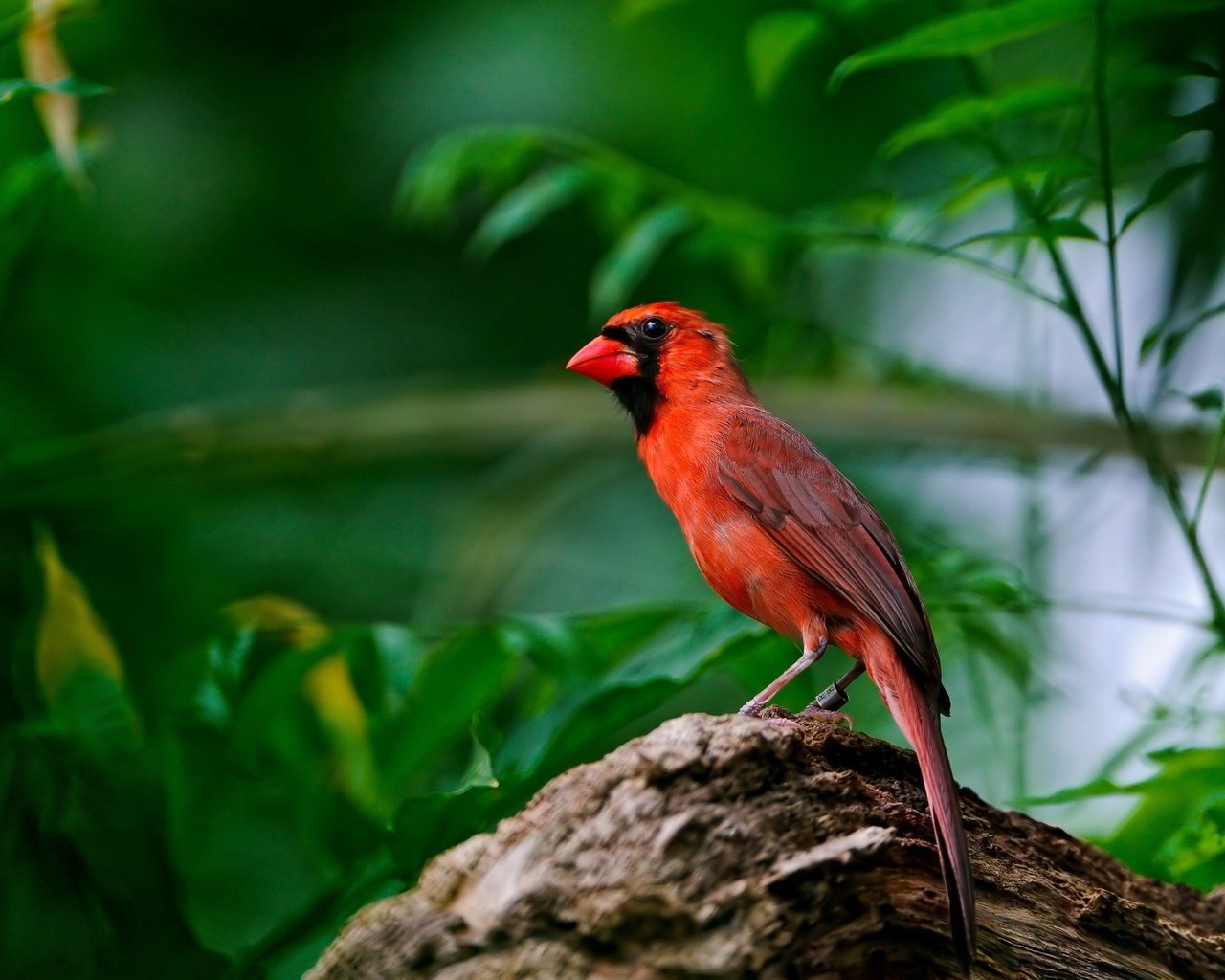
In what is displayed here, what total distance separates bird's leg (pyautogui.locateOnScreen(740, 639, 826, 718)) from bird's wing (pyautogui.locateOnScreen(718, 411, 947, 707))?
0.14 meters

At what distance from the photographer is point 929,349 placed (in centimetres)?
→ 629

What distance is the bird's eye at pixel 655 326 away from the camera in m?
3.84

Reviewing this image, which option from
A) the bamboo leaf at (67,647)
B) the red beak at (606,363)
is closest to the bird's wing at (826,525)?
the red beak at (606,363)

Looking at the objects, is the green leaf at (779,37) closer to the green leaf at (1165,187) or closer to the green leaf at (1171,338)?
the green leaf at (1165,187)

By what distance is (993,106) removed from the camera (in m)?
2.86

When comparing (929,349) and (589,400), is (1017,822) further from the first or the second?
(929,349)

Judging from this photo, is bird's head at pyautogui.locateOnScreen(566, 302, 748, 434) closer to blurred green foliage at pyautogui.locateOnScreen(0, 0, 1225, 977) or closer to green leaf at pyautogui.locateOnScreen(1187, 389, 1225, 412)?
blurred green foliage at pyautogui.locateOnScreen(0, 0, 1225, 977)

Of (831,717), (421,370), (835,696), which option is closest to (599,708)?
(831,717)

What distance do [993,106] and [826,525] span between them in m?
0.99

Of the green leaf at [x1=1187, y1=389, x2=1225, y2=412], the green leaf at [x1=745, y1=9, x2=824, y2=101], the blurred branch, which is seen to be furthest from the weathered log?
the blurred branch

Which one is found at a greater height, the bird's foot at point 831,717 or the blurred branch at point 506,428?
the blurred branch at point 506,428

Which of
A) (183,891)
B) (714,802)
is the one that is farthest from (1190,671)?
(183,891)

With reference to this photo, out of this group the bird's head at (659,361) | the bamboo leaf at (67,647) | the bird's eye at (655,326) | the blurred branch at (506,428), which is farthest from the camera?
the blurred branch at (506,428)

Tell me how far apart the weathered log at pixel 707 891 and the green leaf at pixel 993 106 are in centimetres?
140
